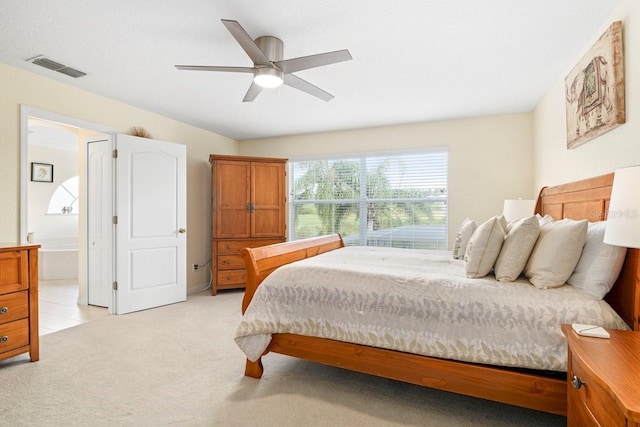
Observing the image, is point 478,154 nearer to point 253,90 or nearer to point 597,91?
point 597,91

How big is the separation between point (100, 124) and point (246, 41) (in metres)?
2.56

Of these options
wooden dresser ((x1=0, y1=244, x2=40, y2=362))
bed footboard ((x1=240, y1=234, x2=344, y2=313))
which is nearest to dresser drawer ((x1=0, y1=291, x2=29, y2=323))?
wooden dresser ((x1=0, y1=244, x2=40, y2=362))

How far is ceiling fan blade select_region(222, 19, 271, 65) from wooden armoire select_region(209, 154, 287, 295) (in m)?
2.60

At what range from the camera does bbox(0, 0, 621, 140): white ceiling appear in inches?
76.8

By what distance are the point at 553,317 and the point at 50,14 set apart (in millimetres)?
3392

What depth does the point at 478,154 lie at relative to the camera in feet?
13.7

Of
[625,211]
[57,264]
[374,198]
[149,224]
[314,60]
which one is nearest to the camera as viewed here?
[625,211]

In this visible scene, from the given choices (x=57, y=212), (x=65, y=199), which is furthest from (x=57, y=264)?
(x=65, y=199)

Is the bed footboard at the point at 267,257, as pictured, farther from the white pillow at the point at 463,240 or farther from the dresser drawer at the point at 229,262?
the dresser drawer at the point at 229,262

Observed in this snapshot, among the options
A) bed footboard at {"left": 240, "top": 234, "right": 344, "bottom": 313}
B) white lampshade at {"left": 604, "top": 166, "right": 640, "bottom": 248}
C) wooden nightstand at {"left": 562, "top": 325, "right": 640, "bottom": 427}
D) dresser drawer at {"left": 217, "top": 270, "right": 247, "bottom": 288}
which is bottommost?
dresser drawer at {"left": 217, "top": 270, "right": 247, "bottom": 288}

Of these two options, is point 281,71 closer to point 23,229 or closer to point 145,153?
point 145,153

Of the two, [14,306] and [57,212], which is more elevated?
[57,212]

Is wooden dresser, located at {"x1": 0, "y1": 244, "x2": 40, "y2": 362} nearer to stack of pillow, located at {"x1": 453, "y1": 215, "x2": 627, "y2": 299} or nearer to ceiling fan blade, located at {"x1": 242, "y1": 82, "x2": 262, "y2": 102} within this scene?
ceiling fan blade, located at {"x1": 242, "y1": 82, "x2": 262, "y2": 102}

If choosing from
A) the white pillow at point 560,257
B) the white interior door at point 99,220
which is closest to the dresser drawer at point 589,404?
the white pillow at point 560,257
